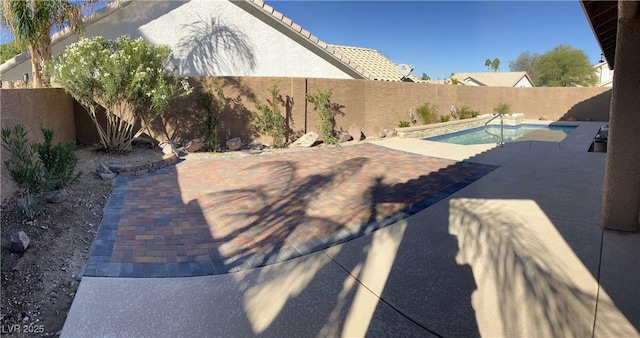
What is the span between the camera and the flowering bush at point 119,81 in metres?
9.45

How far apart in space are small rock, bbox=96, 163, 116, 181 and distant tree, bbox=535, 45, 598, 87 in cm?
6452

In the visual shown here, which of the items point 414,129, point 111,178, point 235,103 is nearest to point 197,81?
point 235,103

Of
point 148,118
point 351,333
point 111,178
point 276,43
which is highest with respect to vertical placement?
point 276,43

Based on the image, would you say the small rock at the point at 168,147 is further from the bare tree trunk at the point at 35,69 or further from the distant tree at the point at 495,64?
the distant tree at the point at 495,64

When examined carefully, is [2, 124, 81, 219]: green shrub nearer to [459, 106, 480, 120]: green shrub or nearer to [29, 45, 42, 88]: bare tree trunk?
[29, 45, 42, 88]: bare tree trunk

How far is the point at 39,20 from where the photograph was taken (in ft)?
32.9

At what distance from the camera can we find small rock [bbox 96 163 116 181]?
8391 mm

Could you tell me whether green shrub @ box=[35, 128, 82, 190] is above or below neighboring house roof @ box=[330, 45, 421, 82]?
below

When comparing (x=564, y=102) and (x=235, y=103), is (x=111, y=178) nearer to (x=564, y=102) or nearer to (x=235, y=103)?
(x=235, y=103)

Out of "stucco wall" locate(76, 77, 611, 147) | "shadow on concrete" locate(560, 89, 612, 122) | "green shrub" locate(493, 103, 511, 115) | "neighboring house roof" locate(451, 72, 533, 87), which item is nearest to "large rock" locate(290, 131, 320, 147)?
"stucco wall" locate(76, 77, 611, 147)

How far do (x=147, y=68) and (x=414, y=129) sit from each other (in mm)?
11318

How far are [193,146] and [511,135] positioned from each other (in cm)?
1685

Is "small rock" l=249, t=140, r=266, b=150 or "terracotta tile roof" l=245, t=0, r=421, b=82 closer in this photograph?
"small rock" l=249, t=140, r=266, b=150

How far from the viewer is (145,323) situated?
3498 mm
